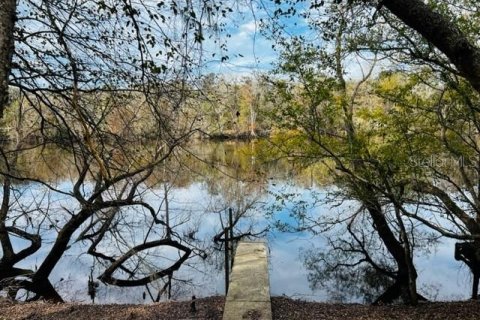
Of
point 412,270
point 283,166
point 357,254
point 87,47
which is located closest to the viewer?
point 87,47

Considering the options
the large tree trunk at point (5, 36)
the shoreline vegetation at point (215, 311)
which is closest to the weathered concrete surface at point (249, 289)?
the shoreline vegetation at point (215, 311)

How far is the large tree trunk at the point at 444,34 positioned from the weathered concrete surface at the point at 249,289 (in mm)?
3385

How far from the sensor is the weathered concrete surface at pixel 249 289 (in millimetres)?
4876

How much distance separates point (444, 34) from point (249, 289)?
13.4 feet

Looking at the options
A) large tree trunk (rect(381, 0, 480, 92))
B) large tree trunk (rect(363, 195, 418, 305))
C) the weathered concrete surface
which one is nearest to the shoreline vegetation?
the weathered concrete surface

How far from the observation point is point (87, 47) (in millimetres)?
3812

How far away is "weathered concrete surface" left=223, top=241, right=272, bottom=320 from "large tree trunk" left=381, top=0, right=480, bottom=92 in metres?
3.38

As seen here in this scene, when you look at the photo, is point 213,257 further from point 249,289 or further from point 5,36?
point 5,36

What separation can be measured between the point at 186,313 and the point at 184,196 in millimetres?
13319

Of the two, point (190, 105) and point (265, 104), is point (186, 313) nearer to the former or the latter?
point (190, 105)

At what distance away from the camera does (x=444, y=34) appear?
270 centimetres

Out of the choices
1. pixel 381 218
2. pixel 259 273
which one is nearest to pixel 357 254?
pixel 381 218

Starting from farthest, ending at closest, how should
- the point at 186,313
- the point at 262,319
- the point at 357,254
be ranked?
the point at 357,254
the point at 186,313
the point at 262,319

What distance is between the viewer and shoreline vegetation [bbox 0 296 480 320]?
594 cm
